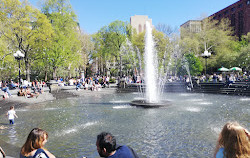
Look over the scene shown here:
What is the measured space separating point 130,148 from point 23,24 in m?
32.7

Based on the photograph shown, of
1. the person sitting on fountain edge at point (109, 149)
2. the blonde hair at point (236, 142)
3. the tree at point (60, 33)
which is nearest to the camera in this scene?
the blonde hair at point (236, 142)

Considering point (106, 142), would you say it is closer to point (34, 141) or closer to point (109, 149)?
point (109, 149)

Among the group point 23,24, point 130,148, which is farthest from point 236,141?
point 23,24

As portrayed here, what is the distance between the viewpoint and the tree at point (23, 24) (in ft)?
96.2

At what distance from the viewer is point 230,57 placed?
42.6 meters

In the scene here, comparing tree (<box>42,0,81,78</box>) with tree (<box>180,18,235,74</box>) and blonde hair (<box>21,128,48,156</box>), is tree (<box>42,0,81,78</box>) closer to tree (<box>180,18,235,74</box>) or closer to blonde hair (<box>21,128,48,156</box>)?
tree (<box>180,18,235,74</box>)

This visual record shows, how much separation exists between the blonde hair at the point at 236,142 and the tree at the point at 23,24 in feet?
106

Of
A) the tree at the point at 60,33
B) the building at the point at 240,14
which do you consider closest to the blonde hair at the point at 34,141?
the tree at the point at 60,33

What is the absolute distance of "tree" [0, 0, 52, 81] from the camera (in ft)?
96.2

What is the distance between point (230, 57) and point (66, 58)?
33.8 m

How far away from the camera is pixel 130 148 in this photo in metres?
2.66

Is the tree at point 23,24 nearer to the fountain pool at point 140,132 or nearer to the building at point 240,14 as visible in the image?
the fountain pool at point 140,132

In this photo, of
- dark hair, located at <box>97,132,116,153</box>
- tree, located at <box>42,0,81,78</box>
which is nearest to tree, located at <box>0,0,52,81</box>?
tree, located at <box>42,0,81,78</box>

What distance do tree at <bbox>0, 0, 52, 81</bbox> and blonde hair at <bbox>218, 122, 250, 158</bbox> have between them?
32.3 meters
